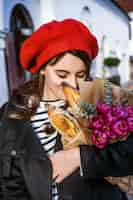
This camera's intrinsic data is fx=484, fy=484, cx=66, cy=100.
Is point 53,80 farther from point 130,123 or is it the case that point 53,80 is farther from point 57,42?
point 130,123

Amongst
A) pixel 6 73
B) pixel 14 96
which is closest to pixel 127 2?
pixel 6 73

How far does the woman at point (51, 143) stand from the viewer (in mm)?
1438

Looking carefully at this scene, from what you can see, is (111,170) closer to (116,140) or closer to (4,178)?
(116,140)

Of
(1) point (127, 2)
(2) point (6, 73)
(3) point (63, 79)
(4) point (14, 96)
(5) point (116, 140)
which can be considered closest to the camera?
(5) point (116, 140)

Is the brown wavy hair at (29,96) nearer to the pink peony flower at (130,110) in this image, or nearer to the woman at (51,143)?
the woman at (51,143)

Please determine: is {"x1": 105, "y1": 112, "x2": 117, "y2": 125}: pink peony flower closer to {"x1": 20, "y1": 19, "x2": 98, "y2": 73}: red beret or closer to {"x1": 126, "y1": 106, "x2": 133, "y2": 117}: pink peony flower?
{"x1": 126, "y1": 106, "x2": 133, "y2": 117}: pink peony flower

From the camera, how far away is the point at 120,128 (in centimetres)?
141

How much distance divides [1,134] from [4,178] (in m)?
0.14

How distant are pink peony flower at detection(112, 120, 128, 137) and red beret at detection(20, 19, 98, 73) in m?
0.28

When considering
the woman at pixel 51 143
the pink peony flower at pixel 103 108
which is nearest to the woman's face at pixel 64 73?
the woman at pixel 51 143

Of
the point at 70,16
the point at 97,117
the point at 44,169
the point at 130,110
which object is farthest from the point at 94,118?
the point at 70,16

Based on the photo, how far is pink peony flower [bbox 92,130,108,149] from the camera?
1.40 m

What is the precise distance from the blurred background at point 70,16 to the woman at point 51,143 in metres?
0.32

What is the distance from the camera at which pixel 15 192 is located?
1.45m
